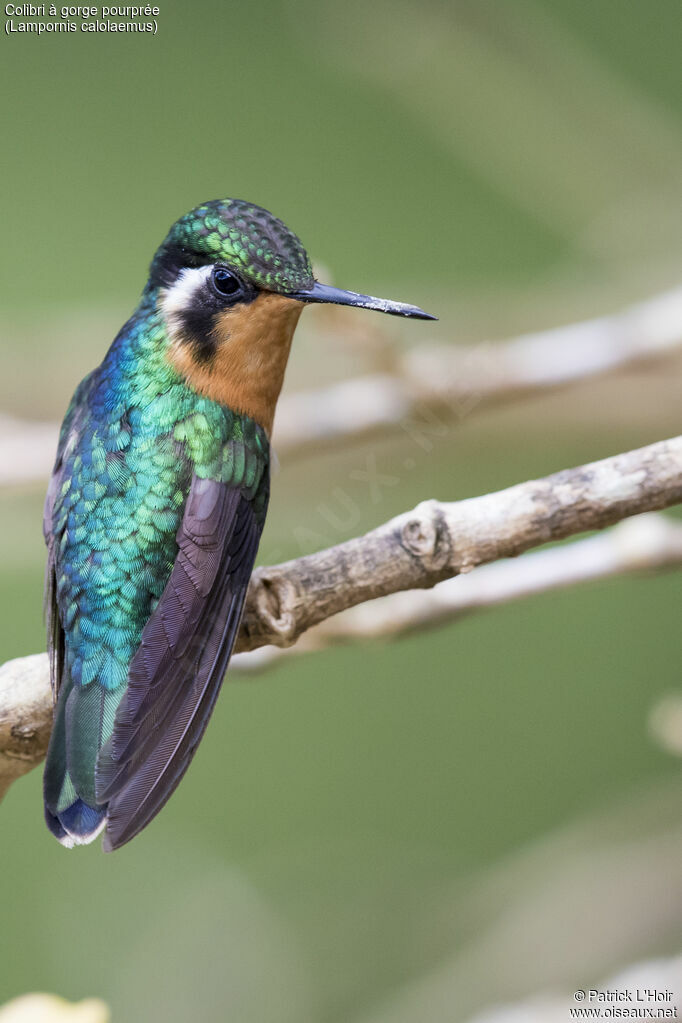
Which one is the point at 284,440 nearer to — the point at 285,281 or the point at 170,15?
the point at 285,281

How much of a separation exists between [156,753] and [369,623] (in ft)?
1.19

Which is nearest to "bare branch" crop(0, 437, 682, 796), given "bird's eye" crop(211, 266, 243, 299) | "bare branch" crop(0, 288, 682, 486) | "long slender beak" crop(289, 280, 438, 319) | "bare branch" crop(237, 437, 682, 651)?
"bare branch" crop(237, 437, 682, 651)

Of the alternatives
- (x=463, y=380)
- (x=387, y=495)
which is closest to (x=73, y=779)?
(x=463, y=380)

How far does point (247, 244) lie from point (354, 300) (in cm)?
15

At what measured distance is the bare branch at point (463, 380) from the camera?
161 cm

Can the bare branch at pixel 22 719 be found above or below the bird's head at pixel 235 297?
below

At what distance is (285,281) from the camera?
110cm

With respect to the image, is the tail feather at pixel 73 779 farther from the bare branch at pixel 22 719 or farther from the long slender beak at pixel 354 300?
the long slender beak at pixel 354 300

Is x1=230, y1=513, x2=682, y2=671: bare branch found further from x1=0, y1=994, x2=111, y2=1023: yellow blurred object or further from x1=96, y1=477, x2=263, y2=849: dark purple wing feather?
x1=0, y1=994, x2=111, y2=1023: yellow blurred object

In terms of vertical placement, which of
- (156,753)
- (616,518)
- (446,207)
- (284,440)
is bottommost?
(156,753)

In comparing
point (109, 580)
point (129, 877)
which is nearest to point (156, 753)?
point (109, 580)

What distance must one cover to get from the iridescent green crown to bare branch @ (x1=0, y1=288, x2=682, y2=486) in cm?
50

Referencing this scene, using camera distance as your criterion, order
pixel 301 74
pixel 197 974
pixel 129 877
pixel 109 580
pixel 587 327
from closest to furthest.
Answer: pixel 109 580 → pixel 587 327 → pixel 197 974 → pixel 129 877 → pixel 301 74

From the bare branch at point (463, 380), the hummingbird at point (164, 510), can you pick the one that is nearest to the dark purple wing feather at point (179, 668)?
the hummingbird at point (164, 510)
